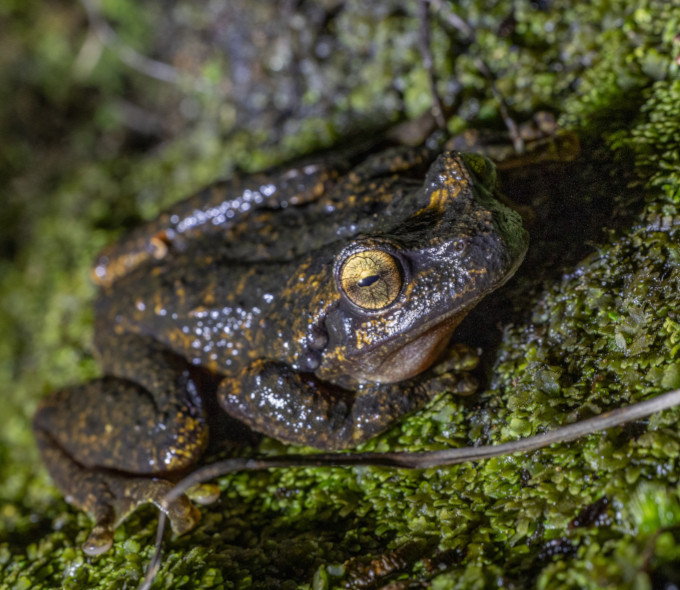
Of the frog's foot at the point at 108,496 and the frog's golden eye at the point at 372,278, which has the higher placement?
the frog's golden eye at the point at 372,278

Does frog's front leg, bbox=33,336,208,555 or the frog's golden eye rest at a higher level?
the frog's golden eye

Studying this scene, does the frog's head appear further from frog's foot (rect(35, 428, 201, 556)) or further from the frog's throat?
frog's foot (rect(35, 428, 201, 556))

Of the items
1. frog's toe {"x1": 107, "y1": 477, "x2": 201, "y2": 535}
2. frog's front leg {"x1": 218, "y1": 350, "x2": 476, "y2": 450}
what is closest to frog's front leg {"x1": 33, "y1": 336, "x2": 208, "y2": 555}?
frog's toe {"x1": 107, "y1": 477, "x2": 201, "y2": 535}

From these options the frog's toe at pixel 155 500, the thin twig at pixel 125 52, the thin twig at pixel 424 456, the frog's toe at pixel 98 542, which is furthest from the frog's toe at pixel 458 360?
the thin twig at pixel 125 52


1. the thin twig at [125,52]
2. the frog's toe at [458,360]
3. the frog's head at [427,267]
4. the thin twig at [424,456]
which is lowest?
the thin twig at [424,456]

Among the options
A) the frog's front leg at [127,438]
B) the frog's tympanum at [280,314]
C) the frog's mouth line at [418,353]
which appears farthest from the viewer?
the frog's front leg at [127,438]

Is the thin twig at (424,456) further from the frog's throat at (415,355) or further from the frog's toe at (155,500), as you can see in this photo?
the frog's throat at (415,355)

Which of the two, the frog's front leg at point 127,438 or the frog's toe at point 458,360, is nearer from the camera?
the frog's toe at point 458,360
